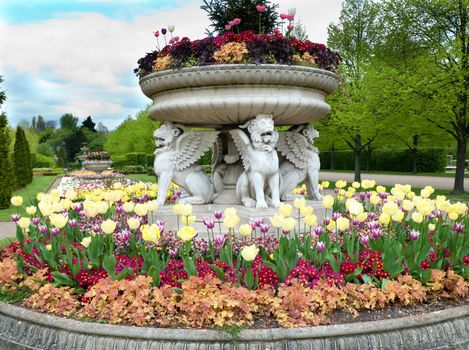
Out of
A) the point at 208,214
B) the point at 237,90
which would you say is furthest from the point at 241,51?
the point at 208,214

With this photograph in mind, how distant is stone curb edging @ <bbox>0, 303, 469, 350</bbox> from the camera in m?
3.25

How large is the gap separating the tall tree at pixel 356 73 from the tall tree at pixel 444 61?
9.95 feet

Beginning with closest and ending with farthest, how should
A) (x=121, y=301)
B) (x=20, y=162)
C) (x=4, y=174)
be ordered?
(x=121, y=301) → (x=4, y=174) → (x=20, y=162)

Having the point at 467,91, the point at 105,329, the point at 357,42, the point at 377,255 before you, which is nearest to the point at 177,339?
the point at 105,329

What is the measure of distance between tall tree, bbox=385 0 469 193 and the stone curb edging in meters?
14.5

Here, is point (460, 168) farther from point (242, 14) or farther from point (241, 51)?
point (241, 51)

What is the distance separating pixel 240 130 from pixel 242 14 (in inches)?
86.5

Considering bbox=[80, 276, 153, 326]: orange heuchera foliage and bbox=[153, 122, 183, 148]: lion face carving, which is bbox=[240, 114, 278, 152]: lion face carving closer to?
bbox=[153, 122, 183, 148]: lion face carving

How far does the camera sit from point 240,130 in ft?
20.6

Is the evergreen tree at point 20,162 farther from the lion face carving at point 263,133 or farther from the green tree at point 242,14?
the lion face carving at point 263,133

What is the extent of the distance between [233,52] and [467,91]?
519 inches

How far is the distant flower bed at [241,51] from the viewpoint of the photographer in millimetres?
5590

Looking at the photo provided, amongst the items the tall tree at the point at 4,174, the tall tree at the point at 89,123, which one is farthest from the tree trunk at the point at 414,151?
the tall tree at the point at 89,123

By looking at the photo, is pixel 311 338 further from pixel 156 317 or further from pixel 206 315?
pixel 156 317
